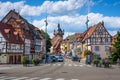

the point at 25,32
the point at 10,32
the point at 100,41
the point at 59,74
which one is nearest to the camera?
the point at 59,74

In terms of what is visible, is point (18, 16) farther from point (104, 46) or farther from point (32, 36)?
point (104, 46)

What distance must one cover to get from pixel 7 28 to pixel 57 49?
121727 millimetres

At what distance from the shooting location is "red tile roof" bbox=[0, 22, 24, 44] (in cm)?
6981

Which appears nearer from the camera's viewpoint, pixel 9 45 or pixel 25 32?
pixel 9 45

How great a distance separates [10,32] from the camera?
72.3 meters

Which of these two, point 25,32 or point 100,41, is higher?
point 25,32

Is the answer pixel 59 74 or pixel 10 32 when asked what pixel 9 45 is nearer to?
pixel 10 32

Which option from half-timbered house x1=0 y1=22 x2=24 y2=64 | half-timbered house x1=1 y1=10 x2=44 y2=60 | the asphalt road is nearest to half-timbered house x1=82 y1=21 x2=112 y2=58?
half-timbered house x1=1 y1=10 x2=44 y2=60

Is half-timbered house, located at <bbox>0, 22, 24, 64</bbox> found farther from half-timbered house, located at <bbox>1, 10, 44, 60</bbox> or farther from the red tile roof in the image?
half-timbered house, located at <bbox>1, 10, 44, 60</bbox>

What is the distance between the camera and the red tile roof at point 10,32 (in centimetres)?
6981

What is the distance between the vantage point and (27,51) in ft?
265

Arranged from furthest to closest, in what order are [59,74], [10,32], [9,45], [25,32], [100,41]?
[100,41] < [25,32] < [10,32] < [9,45] < [59,74]

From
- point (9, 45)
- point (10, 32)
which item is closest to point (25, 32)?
point (10, 32)

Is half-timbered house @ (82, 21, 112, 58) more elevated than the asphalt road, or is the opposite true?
half-timbered house @ (82, 21, 112, 58)
